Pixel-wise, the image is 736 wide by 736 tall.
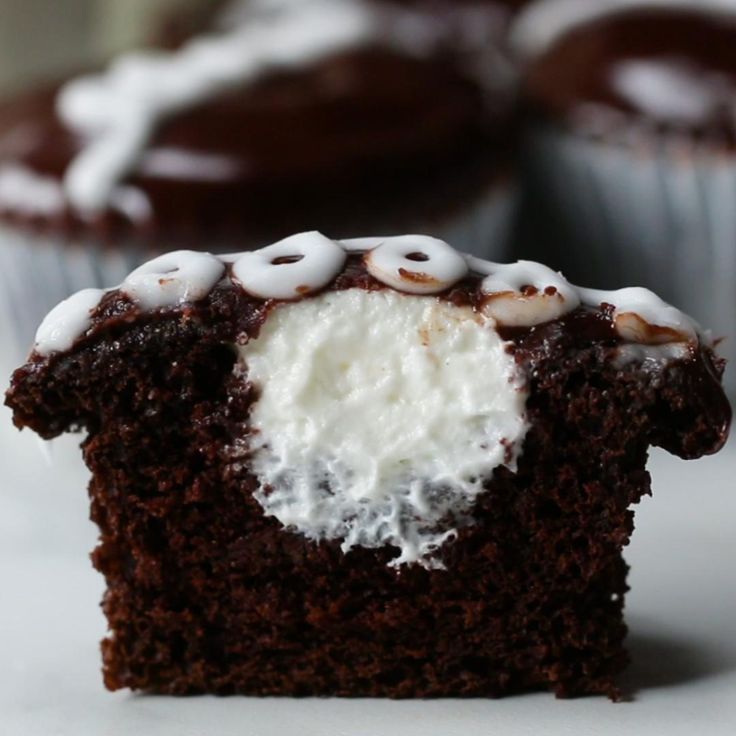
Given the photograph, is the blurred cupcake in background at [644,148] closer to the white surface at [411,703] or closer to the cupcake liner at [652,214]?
the cupcake liner at [652,214]

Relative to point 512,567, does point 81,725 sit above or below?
below

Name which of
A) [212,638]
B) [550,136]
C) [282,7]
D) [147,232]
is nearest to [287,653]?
[212,638]

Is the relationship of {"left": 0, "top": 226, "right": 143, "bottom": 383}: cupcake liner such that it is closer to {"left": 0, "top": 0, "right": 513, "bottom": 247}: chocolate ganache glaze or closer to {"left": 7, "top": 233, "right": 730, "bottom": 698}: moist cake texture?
{"left": 0, "top": 0, "right": 513, "bottom": 247}: chocolate ganache glaze

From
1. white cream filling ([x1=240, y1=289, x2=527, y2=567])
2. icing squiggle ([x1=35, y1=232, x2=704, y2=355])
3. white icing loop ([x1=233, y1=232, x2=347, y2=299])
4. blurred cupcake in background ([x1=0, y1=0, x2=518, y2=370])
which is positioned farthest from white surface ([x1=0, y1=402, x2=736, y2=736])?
blurred cupcake in background ([x1=0, y1=0, x2=518, y2=370])

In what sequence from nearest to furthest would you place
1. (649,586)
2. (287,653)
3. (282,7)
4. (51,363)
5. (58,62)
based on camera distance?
(51,363) < (287,653) < (649,586) < (282,7) < (58,62)

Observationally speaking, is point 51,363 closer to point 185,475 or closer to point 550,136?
point 185,475

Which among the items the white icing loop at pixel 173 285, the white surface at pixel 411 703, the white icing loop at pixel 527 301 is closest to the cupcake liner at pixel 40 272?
the white surface at pixel 411 703
